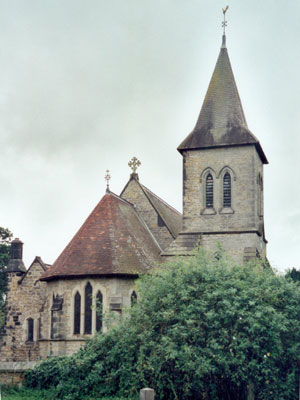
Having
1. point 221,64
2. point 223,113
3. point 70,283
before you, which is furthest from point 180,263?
point 221,64

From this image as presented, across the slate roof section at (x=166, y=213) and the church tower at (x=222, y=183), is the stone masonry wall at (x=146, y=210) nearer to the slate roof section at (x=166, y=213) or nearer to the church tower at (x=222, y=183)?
the slate roof section at (x=166, y=213)

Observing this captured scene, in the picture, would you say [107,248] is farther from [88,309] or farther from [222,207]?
[222,207]

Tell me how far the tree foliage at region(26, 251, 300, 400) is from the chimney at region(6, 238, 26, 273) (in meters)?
17.3

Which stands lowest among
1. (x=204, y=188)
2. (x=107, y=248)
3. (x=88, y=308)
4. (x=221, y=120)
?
(x=88, y=308)

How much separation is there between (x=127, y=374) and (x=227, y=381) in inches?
128

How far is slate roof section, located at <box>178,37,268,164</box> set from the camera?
35688mm

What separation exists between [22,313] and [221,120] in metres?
15.9

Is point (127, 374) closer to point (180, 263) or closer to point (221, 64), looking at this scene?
point (180, 263)

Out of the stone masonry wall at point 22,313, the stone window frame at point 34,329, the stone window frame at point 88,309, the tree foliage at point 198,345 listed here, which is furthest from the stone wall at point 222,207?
the tree foliage at point 198,345

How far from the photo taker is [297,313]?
910 inches

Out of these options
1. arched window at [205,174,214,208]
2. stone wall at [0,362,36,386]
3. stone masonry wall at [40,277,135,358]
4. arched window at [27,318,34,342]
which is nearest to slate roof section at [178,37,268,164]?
arched window at [205,174,214,208]

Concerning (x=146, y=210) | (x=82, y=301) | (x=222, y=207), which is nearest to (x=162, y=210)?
(x=146, y=210)

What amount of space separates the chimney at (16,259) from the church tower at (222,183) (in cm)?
1080

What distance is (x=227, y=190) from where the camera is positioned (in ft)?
117
